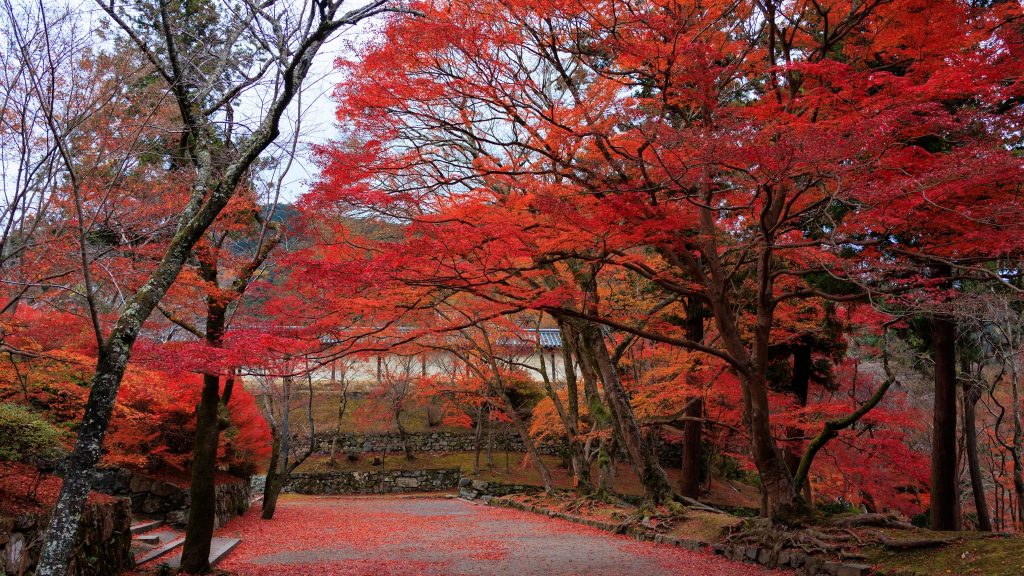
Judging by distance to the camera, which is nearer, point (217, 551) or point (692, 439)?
point (217, 551)

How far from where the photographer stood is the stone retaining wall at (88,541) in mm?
5613

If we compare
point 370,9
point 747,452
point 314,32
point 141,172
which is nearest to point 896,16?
point 370,9

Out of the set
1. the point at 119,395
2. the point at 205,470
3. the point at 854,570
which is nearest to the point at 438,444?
the point at 119,395

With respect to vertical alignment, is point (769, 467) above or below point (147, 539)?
above

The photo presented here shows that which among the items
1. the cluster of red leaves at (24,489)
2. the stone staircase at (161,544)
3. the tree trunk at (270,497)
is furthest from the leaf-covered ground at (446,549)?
the cluster of red leaves at (24,489)

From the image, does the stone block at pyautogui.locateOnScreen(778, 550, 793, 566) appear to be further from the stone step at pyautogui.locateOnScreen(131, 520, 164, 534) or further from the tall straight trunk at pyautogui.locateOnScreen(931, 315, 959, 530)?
the stone step at pyautogui.locateOnScreen(131, 520, 164, 534)

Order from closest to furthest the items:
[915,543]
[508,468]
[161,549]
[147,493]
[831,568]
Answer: [915,543]
[831,568]
[161,549]
[147,493]
[508,468]

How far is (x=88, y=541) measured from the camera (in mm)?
6773

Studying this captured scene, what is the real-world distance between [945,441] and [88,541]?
12085mm

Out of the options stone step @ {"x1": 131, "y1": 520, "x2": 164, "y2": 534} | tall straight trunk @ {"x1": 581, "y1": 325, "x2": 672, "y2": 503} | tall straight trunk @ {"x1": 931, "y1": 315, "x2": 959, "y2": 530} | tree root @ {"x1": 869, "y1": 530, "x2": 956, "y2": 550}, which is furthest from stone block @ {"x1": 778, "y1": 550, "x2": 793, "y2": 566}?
stone step @ {"x1": 131, "y1": 520, "x2": 164, "y2": 534}

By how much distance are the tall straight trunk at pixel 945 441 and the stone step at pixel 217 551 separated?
11.1 metres

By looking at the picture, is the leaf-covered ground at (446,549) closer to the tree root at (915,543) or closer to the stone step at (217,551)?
the stone step at (217,551)

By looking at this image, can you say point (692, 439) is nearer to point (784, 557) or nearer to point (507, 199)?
point (784, 557)

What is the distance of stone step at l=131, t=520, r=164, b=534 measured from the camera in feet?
33.5
